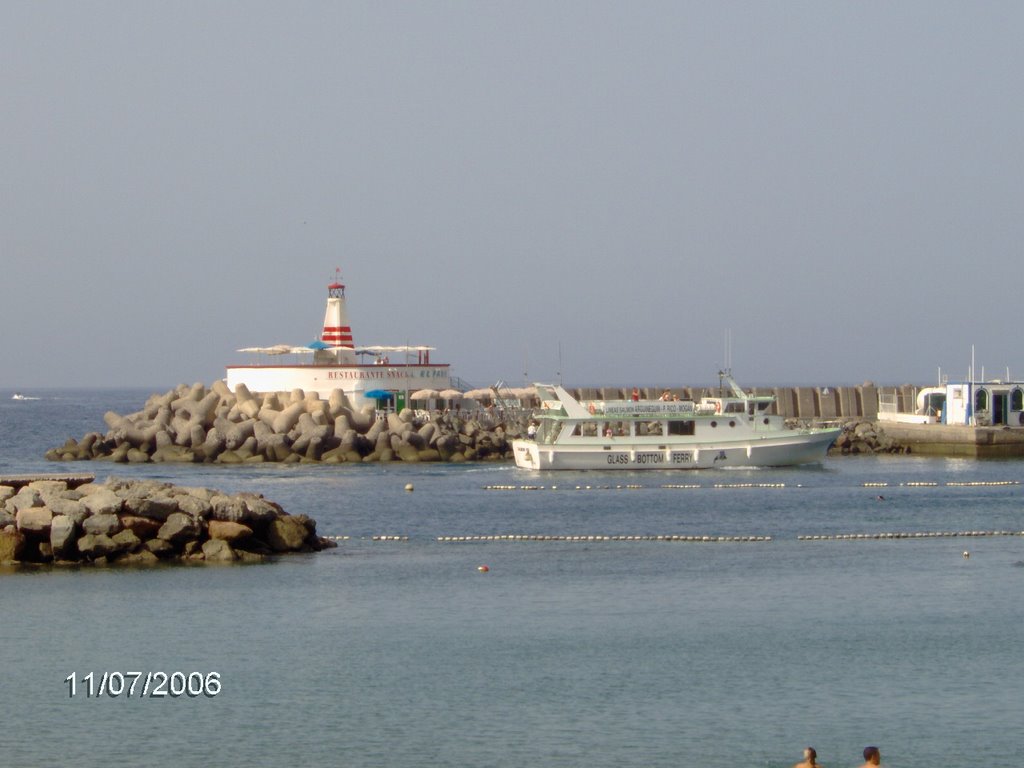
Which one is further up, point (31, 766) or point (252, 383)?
point (252, 383)

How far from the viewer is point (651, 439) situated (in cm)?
5372

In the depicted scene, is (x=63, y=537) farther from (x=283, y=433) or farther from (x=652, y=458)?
(x=283, y=433)

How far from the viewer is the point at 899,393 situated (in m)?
75.6

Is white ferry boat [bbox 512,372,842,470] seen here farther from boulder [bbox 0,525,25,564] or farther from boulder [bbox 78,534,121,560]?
boulder [bbox 0,525,25,564]

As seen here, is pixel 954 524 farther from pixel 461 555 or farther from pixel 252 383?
pixel 252 383

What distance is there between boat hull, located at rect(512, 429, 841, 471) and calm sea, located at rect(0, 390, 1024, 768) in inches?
667

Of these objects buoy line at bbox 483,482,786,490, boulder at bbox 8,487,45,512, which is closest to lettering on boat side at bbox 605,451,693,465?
buoy line at bbox 483,482,786,490

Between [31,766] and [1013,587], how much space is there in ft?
55.5

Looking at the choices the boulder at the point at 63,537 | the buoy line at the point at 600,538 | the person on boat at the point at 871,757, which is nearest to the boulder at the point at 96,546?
the boulder at the point at 63,537

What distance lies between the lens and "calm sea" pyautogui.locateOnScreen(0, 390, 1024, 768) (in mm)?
16797

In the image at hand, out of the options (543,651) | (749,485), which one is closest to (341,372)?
(749,485)

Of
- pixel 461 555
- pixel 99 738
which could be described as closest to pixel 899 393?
pixel 461 555
